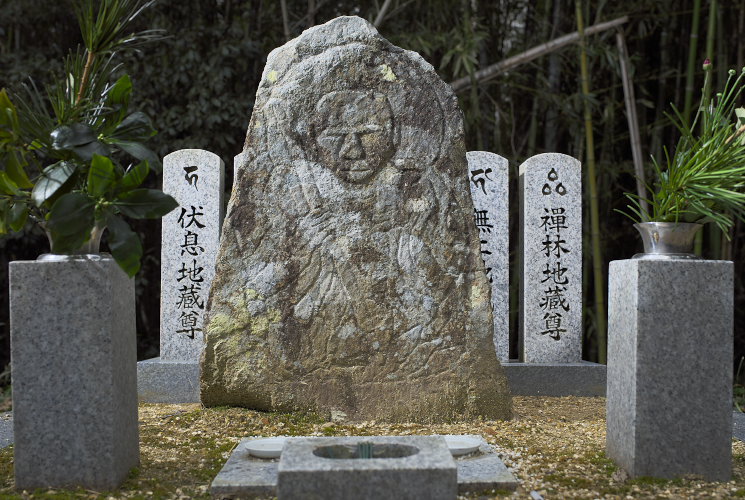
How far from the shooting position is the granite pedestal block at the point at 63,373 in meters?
2.48

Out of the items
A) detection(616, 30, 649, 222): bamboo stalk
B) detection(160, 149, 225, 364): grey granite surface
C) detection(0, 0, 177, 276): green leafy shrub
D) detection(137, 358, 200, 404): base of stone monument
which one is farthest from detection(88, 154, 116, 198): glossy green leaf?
detection(616, 30, 649, 222): bamboo stalk

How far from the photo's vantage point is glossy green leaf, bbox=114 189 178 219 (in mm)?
2525

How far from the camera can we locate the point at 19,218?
8.52 feet

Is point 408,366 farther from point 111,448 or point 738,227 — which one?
point 738,227

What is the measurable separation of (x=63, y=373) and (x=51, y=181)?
61 centimetres

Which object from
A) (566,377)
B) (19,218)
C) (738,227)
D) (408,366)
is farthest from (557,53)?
(19,218)

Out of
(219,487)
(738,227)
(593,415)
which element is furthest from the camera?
(738,227)

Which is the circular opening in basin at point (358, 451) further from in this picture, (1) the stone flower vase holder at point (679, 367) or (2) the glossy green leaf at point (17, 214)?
(2) the glossy green leaf at point (17, 214)

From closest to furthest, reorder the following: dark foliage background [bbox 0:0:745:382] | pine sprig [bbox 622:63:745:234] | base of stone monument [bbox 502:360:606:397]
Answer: pine sprig [bbox 622:63:745:234], base of stone monument [bbox 502:360:606:397], dark foliage background [bbox 0:0:745:382]

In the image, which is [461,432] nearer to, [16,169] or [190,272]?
[16,169]

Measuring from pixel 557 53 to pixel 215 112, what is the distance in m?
2.72

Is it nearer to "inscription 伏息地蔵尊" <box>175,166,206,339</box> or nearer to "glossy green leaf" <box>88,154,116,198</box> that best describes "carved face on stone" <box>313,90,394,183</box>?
"glossy green leaf" <box>88,154,116,198</box>

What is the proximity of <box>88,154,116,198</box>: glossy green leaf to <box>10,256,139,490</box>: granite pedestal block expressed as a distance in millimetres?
224

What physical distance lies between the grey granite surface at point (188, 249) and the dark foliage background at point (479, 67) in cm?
128
